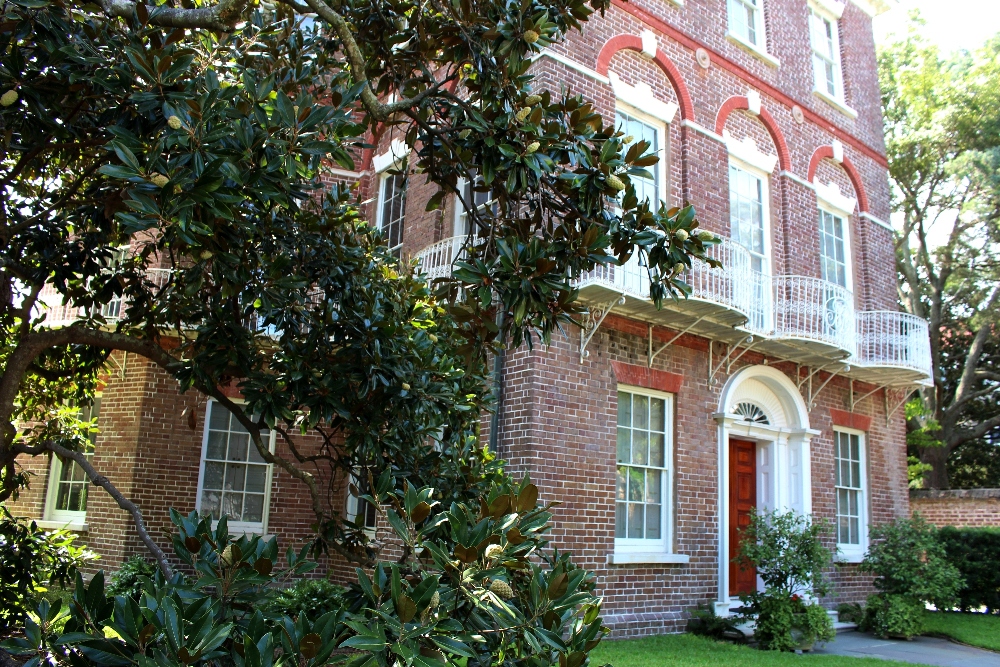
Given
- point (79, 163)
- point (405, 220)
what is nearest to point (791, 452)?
point (405, 220)

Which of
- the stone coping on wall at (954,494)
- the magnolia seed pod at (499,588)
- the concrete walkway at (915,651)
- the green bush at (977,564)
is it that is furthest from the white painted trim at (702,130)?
the stone coping on wall at (954,494)

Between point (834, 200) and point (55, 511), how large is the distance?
1455 centimetres

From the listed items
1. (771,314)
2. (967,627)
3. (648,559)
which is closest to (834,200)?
(771,314)

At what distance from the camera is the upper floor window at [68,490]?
1352 cm

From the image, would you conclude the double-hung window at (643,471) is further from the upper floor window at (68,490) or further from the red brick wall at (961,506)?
the red brick wall at (961,506)

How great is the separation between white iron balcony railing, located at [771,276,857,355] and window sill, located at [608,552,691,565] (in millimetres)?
3804

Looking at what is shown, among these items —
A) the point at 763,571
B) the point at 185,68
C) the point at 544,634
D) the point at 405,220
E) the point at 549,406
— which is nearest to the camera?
the point at 544,634

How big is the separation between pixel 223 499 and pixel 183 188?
10.7 m

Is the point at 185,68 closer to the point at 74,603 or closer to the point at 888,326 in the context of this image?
the point at 74,603

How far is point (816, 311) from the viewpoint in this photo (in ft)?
43.2

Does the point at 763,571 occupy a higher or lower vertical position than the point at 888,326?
lower

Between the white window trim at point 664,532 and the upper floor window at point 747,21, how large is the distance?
673 centimetres

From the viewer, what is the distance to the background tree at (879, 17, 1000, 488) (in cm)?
2280

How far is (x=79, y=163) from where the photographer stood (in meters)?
7.64
